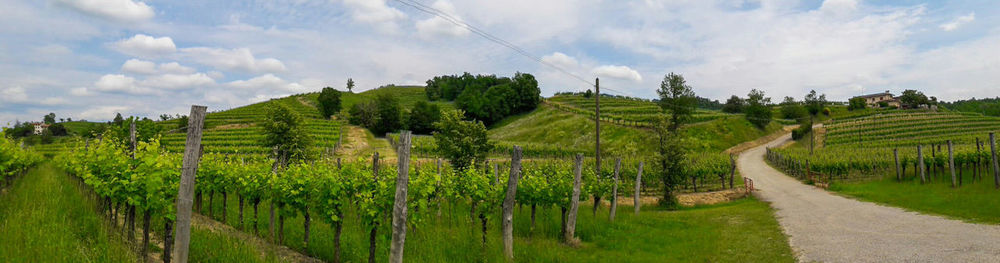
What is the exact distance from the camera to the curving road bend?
983 centimetres

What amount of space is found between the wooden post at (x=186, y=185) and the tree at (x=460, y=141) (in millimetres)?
19886

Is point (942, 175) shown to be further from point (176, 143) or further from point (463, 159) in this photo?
point (176, 143)

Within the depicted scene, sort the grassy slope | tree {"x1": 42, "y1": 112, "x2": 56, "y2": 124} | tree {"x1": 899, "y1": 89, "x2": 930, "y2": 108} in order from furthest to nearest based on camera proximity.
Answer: tree {"x1": 42, "y1": 112, "x2": 56, "y2": 124} < tree {"x1": 899, "y1": 89, "x2": 930, "y2": 108} < the grassy slope

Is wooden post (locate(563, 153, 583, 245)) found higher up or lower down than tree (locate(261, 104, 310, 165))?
lower down

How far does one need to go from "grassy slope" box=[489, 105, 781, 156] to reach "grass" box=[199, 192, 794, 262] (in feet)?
113

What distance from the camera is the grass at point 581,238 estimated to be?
31.0ft

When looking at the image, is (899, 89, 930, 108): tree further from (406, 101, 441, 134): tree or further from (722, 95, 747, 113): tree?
(406, 101, 441, 134): tree

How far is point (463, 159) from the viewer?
87.2ft

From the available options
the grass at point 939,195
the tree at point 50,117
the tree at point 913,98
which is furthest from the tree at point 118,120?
the tree at point 913,98

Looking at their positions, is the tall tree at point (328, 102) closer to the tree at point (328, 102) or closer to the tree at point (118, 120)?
the tree at point (328, 102)

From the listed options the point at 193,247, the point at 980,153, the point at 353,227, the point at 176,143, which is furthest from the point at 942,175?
the point at 176,143

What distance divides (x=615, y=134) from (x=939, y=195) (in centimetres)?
4343

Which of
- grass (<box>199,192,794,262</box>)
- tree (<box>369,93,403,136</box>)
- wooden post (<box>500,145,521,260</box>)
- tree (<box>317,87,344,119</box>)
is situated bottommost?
grass (<box>199,192,794,262</box>)

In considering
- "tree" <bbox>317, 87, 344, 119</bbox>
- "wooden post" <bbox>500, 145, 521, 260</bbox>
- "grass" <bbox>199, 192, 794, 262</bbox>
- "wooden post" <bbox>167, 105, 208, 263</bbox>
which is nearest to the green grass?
"wooden post" <bbox>167, 105, 208, 263</bbox>
